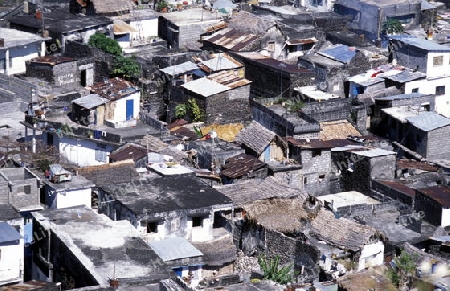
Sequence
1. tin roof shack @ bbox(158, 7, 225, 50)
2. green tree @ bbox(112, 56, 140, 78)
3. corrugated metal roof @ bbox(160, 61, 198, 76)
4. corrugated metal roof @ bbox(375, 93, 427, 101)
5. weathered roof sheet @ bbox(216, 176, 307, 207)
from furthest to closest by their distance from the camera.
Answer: tin roof shack @ bbox(158, 7, 225, 50)
green tree @ bbox(112, 56, 140, 78)
corrugated metal roof @ bbox(160, 61, 198, 76)
corrugated metal roof @ bbox(375, 93, 427, 101)
weathered roof sheet @ bbox(216, 176, 307, 207)

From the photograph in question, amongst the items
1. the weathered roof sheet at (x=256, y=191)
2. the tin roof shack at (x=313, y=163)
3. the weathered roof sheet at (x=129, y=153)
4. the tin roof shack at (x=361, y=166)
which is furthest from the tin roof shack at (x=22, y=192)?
the tin roof shack at (x=361, y=166)

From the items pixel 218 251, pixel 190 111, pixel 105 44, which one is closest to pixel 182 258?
pixel 218 251

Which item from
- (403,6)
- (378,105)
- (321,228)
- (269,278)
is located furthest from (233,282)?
(403,6)

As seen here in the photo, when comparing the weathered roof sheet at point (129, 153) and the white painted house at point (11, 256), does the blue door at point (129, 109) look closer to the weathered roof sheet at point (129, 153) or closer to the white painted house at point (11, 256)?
the weathered roof sheet at point (129, 153)

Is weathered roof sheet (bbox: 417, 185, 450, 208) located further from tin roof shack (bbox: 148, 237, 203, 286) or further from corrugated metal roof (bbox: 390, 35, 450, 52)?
corrugated metal roof (bbox: 390, 35, 450, 52)

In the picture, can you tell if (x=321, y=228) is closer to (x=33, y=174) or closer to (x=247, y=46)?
(x=33, y=174)

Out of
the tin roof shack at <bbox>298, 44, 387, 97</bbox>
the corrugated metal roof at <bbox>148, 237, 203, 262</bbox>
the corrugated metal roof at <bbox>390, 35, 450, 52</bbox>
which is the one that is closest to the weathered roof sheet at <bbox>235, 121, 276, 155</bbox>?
the tin roof shack at <bbox>298, 44, 387, 97</bbox>
